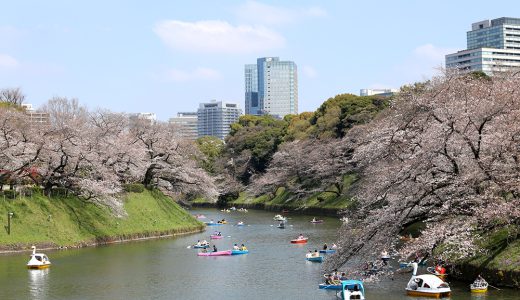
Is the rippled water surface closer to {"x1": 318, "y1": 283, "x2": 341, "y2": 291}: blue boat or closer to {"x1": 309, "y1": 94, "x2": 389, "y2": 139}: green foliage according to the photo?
{"x1": 318, "y1": 283, "x2": 341, "y2": 291}: blue boat

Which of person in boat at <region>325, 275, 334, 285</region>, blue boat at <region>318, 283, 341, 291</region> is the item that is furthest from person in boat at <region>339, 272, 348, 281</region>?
blue boat at <region>318, 283, 341, 291</region>

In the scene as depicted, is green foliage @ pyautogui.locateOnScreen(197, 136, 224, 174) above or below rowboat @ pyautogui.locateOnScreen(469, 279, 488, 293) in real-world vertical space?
above

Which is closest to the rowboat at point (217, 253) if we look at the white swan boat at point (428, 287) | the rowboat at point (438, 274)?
the rowboat at point (438, 274)

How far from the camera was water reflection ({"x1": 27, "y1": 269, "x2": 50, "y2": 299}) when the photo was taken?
2906 centimetres

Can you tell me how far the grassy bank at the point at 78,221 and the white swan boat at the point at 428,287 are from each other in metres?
25.5

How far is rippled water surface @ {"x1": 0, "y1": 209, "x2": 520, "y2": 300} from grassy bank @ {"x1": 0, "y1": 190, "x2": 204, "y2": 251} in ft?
5.54

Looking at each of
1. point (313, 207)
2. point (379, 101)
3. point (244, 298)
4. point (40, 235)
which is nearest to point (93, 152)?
point (40, 235)

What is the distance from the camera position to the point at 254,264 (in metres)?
37.8

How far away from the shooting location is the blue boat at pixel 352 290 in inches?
1017

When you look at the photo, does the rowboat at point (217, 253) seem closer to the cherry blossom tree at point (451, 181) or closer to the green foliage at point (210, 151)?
the cherry blossom tree at point (451, 181)

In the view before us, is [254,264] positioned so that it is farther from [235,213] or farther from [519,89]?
[235,213]

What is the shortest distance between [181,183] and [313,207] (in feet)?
72.9

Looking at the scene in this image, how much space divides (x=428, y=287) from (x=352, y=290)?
9.22 ft

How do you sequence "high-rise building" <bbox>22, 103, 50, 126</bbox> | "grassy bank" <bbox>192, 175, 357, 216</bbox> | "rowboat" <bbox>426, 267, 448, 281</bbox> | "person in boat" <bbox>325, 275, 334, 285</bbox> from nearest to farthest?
"person in boat" <bbox>325, 275, 334, 285</bbox>
"rowboat" <bbox>426, 267, 448, 281</bbox>
"high-rise building" <bbox>22, 103, 50, 126</bbox>
"grassy bank" <bbox>192, 175, 357, 216</bbox>
